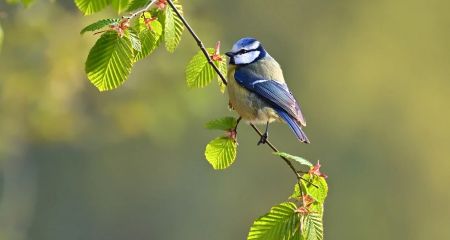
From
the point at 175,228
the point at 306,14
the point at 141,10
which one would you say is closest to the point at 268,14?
the point at 306,14

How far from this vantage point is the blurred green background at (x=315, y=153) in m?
8.78

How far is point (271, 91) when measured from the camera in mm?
2090

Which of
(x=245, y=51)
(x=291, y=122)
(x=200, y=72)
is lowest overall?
(x=291, y=122)

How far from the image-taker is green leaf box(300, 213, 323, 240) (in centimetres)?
140

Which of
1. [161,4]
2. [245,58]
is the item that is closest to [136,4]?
[161,4]

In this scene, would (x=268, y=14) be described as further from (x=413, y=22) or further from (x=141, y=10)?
(x=141, y=10)

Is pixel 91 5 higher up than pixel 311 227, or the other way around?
pixel 91 5

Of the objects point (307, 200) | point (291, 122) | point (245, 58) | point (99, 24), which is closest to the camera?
point (99, 24)

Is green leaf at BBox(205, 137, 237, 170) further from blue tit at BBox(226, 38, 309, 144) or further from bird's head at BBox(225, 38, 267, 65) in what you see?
bird's head at BBox(225, 38, 267, 65)

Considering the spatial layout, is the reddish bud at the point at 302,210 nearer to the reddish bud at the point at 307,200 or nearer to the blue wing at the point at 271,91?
the reddish bud at the point at 307,200

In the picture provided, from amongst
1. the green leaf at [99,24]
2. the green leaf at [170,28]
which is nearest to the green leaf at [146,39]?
the green leaf at [170,28]

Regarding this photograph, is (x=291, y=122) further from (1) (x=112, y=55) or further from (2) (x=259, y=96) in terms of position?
(1) (x=112, y=55)

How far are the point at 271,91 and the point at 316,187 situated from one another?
638mm

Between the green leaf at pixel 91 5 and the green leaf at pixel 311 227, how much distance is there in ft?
1.23
